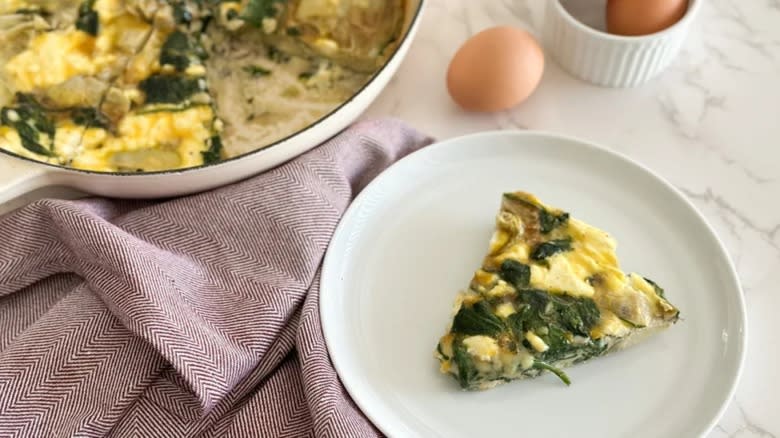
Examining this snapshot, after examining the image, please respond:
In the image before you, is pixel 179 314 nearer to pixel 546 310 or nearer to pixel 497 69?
pixel 546 310

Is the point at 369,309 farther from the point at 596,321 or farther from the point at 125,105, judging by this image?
the point at 125,105

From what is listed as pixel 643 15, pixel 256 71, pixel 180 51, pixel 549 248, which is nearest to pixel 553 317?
pixel 549 248

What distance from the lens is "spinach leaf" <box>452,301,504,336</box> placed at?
109cm

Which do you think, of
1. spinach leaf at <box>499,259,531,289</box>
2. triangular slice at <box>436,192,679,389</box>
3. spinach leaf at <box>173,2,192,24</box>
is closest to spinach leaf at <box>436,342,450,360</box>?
triangular slice at <box>436,192,679,389</box>

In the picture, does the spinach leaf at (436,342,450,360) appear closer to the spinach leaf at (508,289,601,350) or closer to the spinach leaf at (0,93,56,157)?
the spinach leaf at (508,289,601,350)

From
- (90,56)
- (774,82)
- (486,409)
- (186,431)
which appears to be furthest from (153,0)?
(774,82)

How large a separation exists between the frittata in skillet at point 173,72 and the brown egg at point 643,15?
0.40 metres

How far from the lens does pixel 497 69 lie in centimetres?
133

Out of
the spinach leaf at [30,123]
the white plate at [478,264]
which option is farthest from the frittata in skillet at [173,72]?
the white plate at [478,264]

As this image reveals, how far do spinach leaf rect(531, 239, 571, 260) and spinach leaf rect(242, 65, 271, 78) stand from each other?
0.65 m

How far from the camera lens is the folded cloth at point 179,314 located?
108 centimetres

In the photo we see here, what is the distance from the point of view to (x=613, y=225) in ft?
4.24

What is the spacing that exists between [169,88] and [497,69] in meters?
0.60

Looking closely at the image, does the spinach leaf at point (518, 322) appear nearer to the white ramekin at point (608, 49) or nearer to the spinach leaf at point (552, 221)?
the spinach leaf at point (552, 221)
